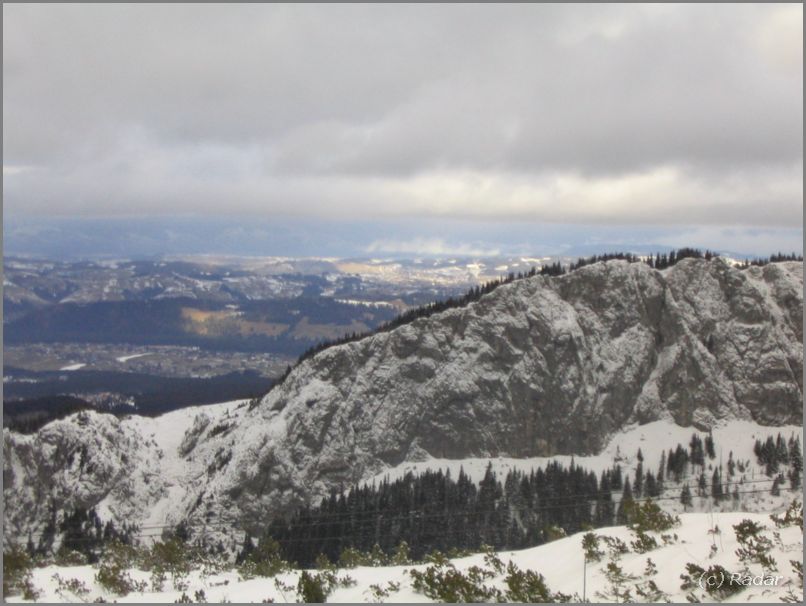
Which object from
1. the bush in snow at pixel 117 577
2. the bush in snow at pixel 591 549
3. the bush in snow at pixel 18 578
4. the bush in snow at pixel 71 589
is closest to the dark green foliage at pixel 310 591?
the bush in snow at pixel 117 577

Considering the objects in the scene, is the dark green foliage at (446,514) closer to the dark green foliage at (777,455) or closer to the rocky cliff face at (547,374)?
the rocky cliff face at (547,374)

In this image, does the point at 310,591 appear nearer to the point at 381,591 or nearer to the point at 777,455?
the point at 381,591

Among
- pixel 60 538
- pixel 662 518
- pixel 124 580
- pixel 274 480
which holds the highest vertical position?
pixel 662 518

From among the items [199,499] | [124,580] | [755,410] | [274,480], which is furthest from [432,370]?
[124,580]

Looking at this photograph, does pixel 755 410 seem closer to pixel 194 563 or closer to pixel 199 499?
pixel 199 499

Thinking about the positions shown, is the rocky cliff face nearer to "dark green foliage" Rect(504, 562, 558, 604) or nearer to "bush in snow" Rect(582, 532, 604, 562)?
"bush in snow" Rect(582, 532, 604, 562)

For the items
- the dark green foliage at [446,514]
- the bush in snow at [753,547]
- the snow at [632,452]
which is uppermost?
the bush in snow at [753,547]

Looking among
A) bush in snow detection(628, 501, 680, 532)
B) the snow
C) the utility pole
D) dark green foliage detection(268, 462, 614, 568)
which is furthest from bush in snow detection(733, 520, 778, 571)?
the snow
